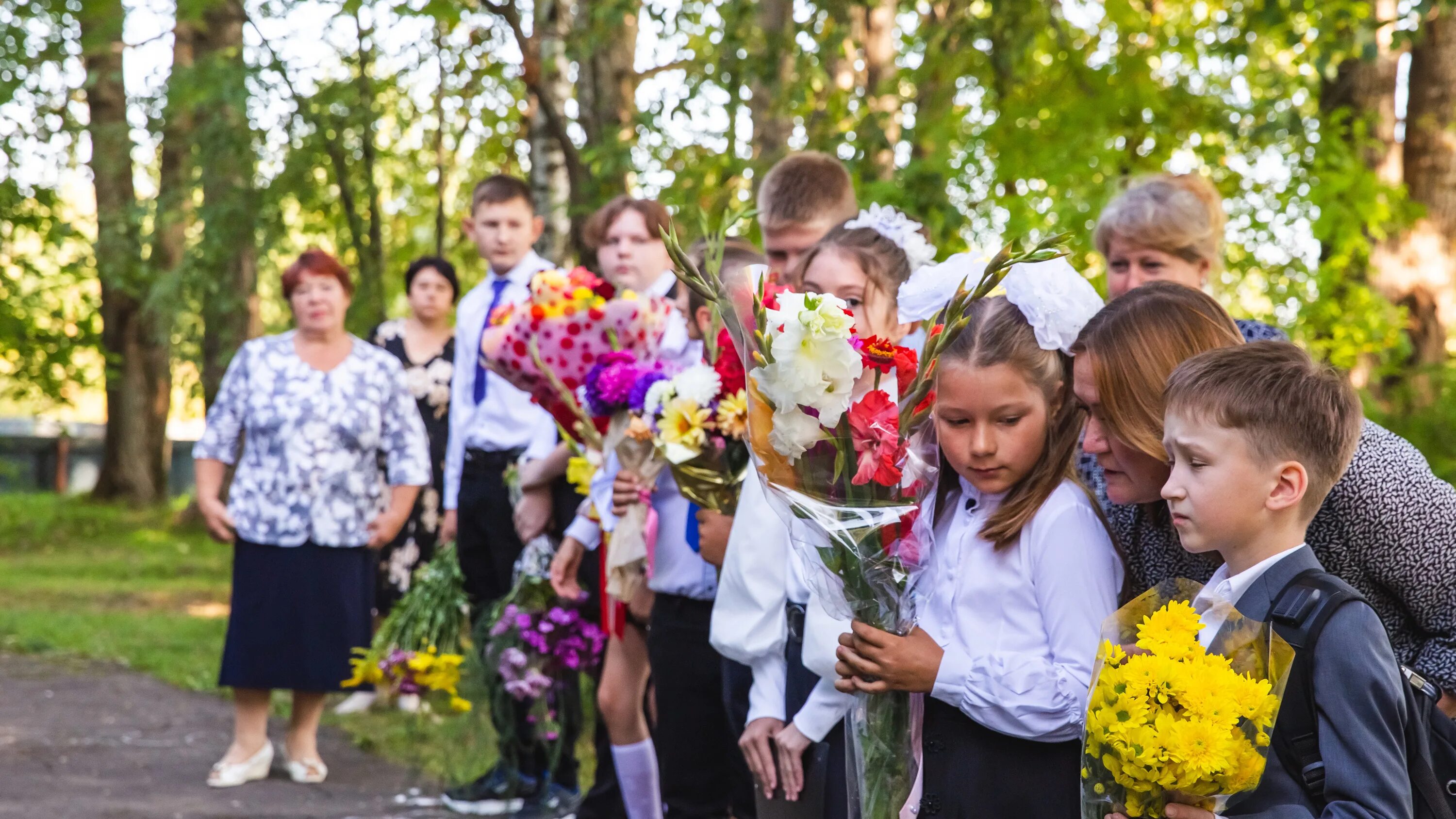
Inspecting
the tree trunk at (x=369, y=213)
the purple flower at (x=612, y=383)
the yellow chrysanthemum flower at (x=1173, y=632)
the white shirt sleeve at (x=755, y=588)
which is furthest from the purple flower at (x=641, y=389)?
the tree trunk at (x=369, y=213)

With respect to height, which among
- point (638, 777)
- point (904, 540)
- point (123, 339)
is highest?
point (123, 339)

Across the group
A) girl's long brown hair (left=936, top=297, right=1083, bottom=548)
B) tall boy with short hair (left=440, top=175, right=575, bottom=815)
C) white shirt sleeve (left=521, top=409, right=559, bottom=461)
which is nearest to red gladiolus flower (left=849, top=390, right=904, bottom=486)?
girl's long brown hair (left=936, top=297, right=1083, bottom=548)

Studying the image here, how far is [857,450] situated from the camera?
2.50 m

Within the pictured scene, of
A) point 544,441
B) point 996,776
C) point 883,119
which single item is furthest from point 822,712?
point 883,119

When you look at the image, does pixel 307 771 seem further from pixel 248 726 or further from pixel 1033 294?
pixel 1033 294

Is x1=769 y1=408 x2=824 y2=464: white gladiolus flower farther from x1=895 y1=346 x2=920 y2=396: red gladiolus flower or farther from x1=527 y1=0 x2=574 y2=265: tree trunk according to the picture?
x1=527 y1=0 x2=574 y2=265: tree trunk

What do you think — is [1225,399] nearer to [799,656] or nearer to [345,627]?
[799,656]

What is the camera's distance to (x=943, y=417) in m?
2.87

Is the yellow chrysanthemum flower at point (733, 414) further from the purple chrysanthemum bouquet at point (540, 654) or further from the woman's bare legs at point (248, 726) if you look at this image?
the woman's bare legs at point (248, 726)

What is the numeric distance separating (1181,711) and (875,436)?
0.74 m

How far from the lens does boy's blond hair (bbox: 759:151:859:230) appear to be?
4.52 meters

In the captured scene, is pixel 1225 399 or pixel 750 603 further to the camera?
pixel 750 603

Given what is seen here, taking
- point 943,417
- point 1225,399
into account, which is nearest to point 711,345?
point 943,417

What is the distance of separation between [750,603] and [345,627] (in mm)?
3335
